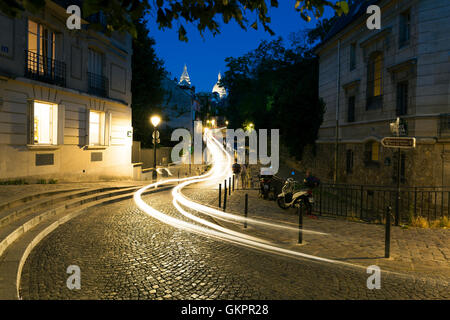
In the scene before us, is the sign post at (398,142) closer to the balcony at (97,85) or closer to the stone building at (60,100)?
the stone building at (60,100)

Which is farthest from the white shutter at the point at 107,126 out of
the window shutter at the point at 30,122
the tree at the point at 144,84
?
the tree at the point at 144,84

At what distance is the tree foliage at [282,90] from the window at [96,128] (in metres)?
15.2

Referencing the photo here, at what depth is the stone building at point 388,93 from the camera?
12562 mm

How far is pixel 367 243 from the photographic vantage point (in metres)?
6.96

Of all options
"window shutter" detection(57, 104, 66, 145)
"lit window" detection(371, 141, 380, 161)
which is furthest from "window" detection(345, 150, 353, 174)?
"window shutter" detection(57, 104, 66, 145)

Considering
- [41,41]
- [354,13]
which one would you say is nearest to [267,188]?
[41,41]

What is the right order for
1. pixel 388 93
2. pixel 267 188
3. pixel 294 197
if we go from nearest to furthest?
pixel 294 197 → pixel 267 188 → pixel 388 93

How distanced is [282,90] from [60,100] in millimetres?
22727

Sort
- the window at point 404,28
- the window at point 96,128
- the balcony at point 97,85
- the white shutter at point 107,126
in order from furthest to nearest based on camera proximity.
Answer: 1. the white shutter at point 107,126
2. the window at point 96,128
3. the balcony at point 97,85
4. the window at point 404,28

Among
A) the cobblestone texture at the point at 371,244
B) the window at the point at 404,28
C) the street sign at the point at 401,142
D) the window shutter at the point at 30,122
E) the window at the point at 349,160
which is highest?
the window at the point at 404,28

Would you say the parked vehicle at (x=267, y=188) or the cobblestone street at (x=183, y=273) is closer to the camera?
the cobblestone street at (x=183, y=273)

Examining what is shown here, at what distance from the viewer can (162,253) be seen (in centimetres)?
614

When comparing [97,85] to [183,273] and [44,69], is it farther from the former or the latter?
[183,273]

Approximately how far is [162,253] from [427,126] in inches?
503
